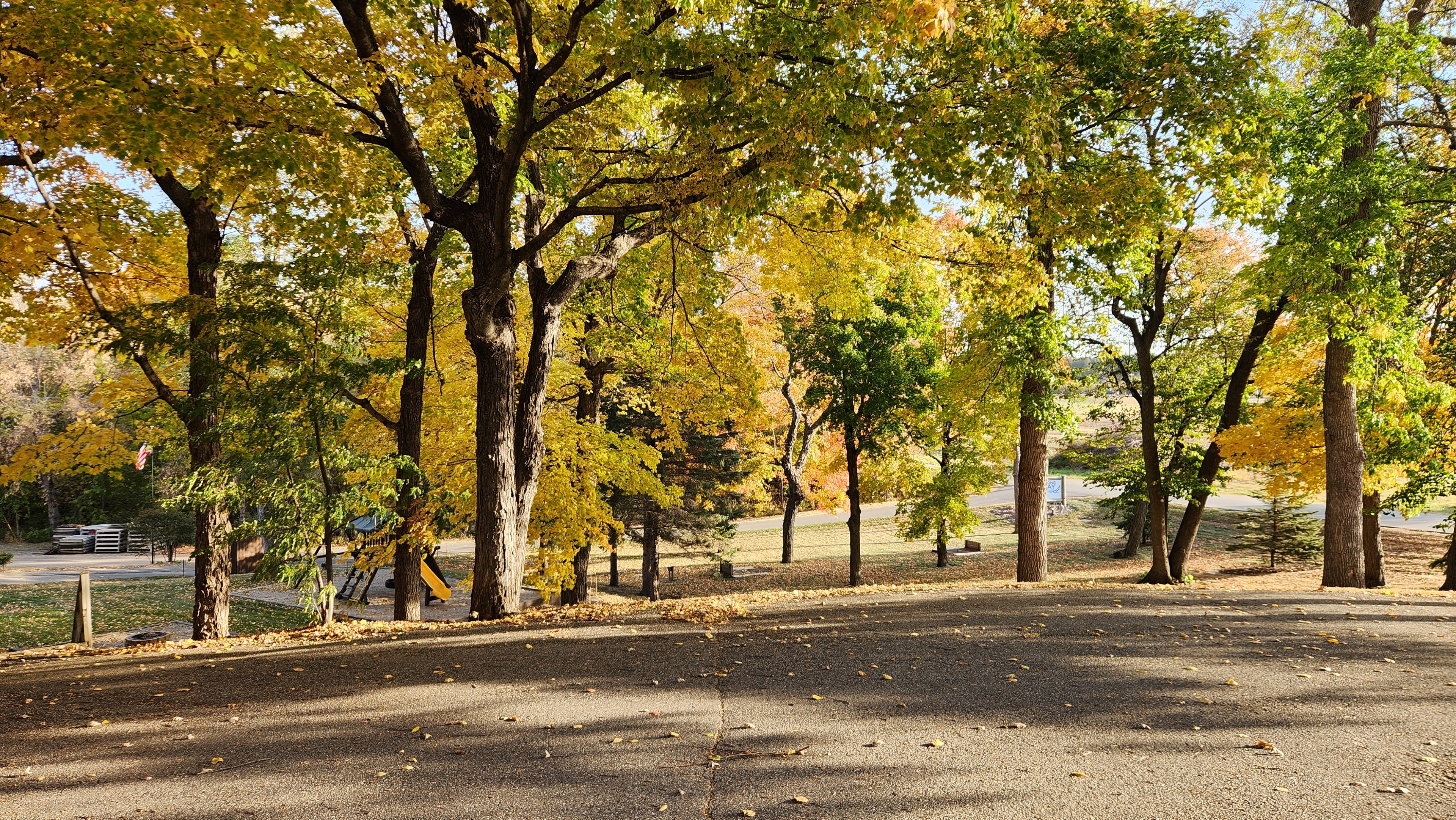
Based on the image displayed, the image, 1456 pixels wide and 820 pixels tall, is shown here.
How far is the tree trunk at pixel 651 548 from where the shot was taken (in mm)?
20219

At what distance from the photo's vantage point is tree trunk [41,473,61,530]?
33438 millimetres

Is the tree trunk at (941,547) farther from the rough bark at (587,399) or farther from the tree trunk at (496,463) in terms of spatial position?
the tree trunk at (496,463)

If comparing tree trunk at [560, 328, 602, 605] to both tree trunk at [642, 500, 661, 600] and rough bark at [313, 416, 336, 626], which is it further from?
rough bark at [313, 416, 336, 626]

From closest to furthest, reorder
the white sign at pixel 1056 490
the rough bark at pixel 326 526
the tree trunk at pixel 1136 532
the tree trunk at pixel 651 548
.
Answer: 1. the rough bark at pixel 326 526
2. the tree trunk at pixel 651 548
3. the tree trunk at pixel 1136 532
4. the white sign at pixel 1056 490

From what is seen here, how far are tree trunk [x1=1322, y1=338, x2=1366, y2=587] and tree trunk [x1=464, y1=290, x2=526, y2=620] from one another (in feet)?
41.1

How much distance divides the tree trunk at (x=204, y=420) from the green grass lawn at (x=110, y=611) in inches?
158

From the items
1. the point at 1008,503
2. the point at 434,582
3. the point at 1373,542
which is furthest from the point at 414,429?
the point at 1008,503

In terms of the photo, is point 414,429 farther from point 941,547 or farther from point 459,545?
point 459,545

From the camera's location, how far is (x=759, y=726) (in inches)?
188

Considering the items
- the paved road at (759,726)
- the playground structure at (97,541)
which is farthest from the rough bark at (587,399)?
the playground structure at (97,541)

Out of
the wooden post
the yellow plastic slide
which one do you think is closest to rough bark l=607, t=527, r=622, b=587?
the yellow plastic slide

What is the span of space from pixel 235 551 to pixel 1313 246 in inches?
1197

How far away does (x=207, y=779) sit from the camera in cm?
404

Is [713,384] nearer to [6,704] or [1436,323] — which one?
[6,704]
